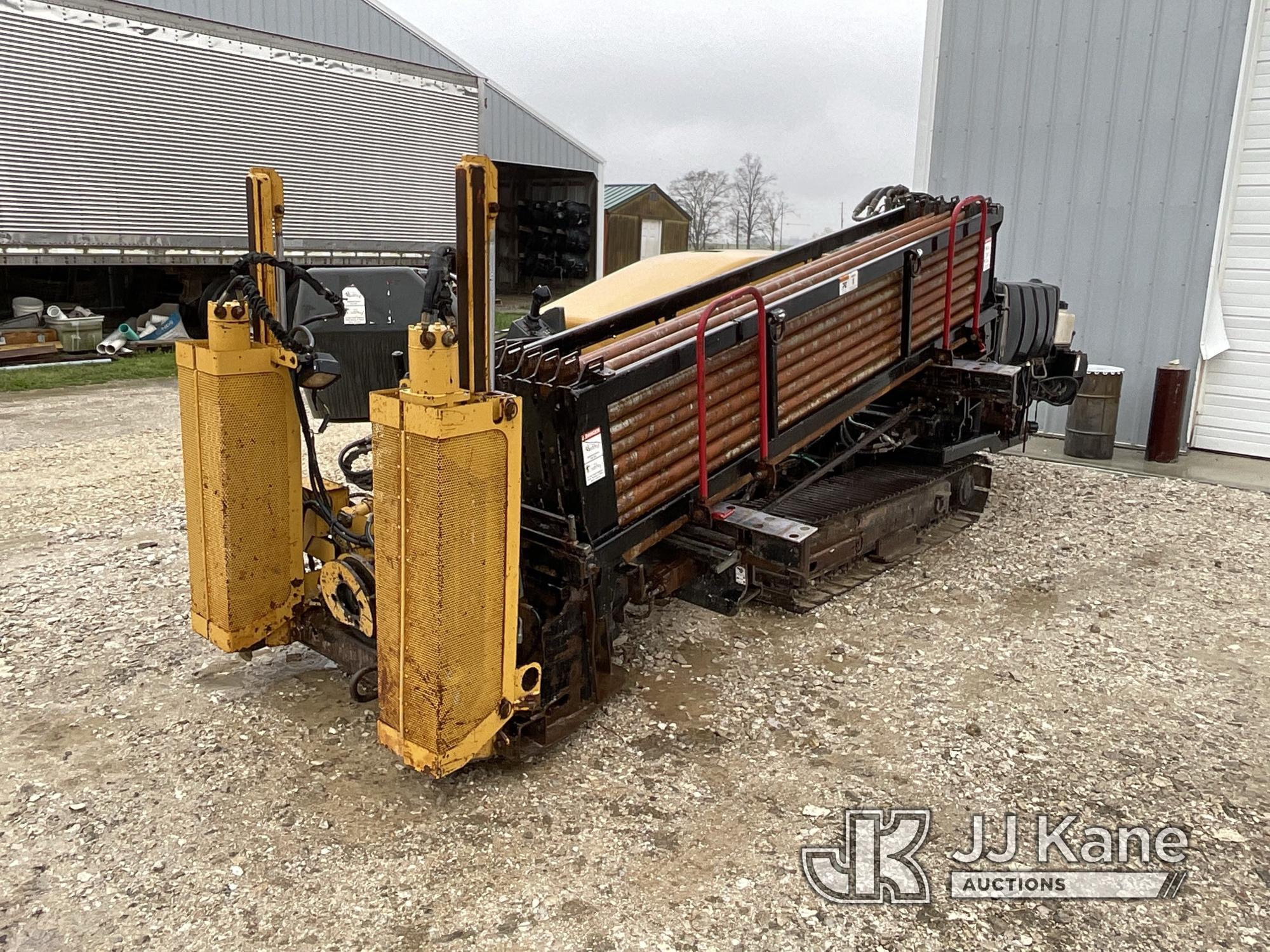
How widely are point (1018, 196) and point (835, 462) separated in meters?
5.32

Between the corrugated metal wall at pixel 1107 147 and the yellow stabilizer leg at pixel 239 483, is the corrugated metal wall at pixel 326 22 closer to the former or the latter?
the corrugated metal wall at pixel 1107 147

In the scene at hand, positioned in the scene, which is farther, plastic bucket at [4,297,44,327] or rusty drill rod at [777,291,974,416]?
plastic bucket at [4,297,44,327]

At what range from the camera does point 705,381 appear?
395cm

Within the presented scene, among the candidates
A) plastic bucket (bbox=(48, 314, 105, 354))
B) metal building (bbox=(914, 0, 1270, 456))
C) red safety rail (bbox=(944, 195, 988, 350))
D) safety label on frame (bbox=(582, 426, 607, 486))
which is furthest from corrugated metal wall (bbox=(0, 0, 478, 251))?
safety label on frame (bbox=(582, 426, 607, 486))

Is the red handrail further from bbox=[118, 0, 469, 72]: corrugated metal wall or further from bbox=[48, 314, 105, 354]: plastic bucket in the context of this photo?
bbox=[118, 0, 469, 72]: corrugated metal wall

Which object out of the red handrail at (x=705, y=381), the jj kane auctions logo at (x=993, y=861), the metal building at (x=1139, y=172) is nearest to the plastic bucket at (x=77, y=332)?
the metal building at (x=1139, y=172)

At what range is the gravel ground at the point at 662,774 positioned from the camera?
2699mm

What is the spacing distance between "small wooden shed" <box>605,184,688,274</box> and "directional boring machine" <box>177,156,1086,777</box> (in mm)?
23135

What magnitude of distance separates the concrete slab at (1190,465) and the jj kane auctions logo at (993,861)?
5628mm

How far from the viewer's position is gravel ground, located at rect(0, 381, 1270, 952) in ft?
8.86

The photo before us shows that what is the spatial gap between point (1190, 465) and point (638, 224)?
74.7ft

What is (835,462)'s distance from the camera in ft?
17.4

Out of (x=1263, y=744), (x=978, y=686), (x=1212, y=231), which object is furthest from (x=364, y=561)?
(x=1212, y=231)

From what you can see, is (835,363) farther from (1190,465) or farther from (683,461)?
(1190,465)
